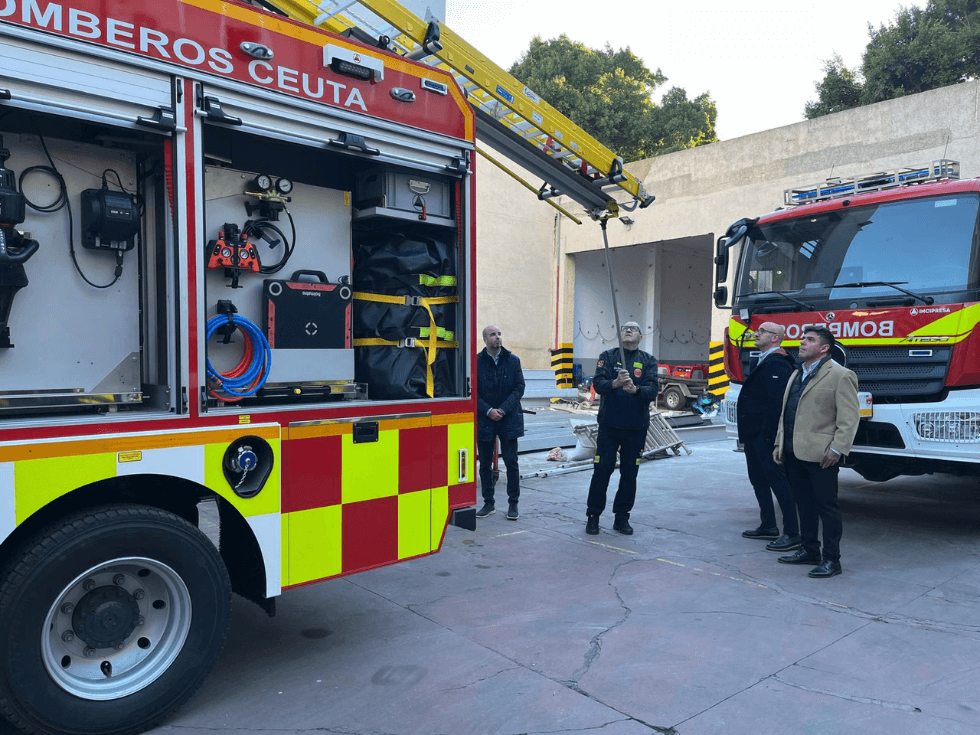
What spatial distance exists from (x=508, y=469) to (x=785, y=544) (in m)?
→ 2.48

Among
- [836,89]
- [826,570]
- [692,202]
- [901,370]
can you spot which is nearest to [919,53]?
[836,89]

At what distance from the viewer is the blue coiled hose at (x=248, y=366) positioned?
12.0ft

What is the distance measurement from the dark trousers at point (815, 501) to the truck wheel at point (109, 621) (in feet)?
13.2

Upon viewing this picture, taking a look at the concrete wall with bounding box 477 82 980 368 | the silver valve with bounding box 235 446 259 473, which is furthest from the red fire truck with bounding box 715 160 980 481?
the concrete wall with bounding box 477 82 980 368

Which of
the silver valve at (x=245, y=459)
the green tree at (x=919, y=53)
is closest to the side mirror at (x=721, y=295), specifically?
the silver valve at (x=245, y=459)

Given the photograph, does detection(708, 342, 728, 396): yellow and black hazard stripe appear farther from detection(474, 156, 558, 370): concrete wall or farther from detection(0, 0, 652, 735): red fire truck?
detection(0, 0, 652, 735): red fire truck

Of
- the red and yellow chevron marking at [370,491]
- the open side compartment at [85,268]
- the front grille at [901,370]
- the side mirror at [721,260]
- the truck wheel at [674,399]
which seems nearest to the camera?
the open side compartment at [85,268]

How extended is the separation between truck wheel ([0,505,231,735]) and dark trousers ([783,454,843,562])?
403 cm

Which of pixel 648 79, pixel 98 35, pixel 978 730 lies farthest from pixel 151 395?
pixel 648 79

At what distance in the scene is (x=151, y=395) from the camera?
3.50m

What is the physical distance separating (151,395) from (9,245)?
0.83 meters

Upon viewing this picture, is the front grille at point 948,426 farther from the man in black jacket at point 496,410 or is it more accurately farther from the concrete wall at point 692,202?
the concrete wall at point 692,202

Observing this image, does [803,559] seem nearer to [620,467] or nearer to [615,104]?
[620,467]

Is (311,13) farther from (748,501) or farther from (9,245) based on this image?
(748,501)
